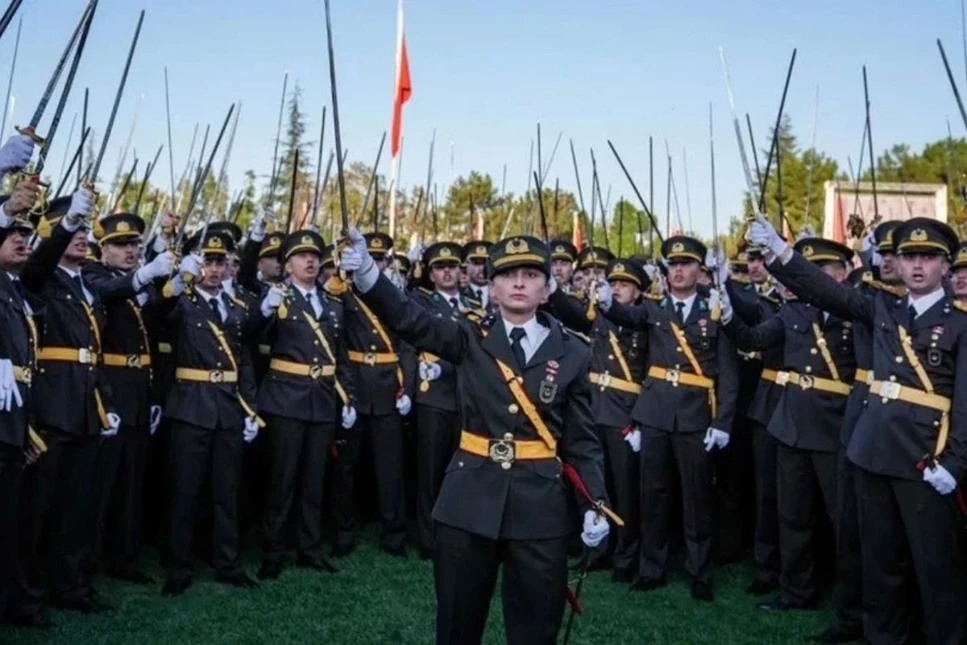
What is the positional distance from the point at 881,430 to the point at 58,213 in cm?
499

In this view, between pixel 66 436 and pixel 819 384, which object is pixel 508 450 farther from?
pixel 819 384

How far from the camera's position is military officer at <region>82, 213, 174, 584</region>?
701 centimetres

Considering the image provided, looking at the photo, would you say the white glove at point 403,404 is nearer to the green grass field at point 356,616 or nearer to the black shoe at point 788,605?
the green grass field at point 356,616

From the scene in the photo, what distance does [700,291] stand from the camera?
27.2ft

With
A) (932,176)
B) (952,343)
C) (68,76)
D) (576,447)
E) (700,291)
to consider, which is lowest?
(576,447)

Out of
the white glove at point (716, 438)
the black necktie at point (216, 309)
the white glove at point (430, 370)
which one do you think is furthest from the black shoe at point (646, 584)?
the black necktie at point (216, 309)

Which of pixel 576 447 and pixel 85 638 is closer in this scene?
pixel 576 447

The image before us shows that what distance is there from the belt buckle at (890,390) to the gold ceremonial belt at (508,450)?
2.37 meters

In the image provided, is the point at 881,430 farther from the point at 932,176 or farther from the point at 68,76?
the point at 932,176

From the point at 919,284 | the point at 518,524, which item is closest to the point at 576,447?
the point at 518,524

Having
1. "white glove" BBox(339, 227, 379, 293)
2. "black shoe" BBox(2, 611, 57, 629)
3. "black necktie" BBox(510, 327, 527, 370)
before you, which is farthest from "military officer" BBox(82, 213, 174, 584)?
"black necktie" BBox(510, 327, 527, 370)

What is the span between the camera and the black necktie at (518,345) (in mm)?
4578

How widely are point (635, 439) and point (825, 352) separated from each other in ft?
5.50

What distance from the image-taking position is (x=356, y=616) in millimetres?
6715
